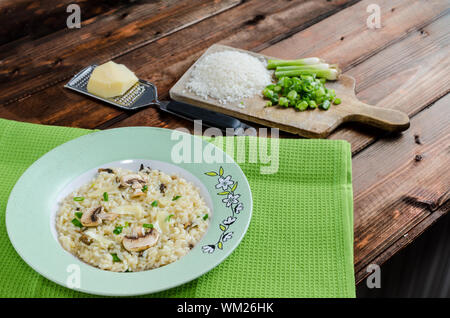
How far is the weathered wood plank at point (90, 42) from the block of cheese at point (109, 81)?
0.19 m

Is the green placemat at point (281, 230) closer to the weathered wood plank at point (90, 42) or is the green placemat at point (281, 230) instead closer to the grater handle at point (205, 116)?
the grater handle at point (205, 116)

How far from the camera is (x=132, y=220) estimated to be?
1127 millimetres

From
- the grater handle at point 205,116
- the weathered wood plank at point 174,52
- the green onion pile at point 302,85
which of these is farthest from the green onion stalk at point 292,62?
the grater handle at point 205,116

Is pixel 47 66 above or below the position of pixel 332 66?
below

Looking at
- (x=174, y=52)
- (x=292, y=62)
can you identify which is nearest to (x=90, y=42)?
(x=174, y=52)

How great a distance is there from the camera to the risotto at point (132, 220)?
Answer: 106cm

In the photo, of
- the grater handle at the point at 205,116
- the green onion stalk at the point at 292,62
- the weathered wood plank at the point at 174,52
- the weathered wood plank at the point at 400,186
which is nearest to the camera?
the weathered wood plank at the point at 400,186

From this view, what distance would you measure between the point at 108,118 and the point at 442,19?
1.39m

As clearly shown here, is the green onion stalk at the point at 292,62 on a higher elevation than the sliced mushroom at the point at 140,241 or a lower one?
higher

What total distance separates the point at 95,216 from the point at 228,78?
73 cm

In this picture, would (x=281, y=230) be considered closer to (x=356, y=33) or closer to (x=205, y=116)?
(x=205, y=116)

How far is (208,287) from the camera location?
3.49 ft
